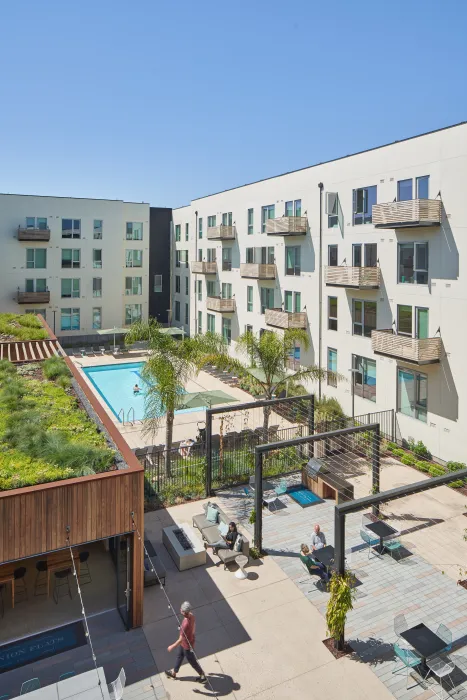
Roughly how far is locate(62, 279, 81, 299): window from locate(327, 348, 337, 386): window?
25674 mm

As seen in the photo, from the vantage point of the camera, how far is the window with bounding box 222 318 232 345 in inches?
1406

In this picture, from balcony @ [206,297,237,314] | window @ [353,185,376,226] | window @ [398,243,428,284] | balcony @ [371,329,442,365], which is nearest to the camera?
balcony @ [371,329,442,365]

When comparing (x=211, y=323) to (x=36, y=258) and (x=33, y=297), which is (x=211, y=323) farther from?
(x=36, y=258)

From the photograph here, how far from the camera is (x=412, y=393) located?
2058cm

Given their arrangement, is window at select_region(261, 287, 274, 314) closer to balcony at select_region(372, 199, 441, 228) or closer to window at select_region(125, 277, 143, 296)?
balcony at select_region(372, 199, 441, 228)

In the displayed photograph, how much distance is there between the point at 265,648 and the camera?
10.2 m

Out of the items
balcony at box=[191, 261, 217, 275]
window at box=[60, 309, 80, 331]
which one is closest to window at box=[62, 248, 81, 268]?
window at box=[60, 309, 80, 331]

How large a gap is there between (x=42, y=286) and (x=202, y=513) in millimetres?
31302

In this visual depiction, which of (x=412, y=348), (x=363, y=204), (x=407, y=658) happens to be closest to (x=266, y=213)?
(x=363, y=204)

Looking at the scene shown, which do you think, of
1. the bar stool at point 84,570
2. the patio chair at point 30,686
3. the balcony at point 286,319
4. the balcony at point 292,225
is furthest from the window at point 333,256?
the patio chair at point 30,686

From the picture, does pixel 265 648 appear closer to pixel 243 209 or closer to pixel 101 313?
pixel 243 209

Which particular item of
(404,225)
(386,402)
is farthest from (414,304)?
(386,402)

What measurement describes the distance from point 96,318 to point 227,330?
46.1ft

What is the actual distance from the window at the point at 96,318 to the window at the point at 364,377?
2696 cm
